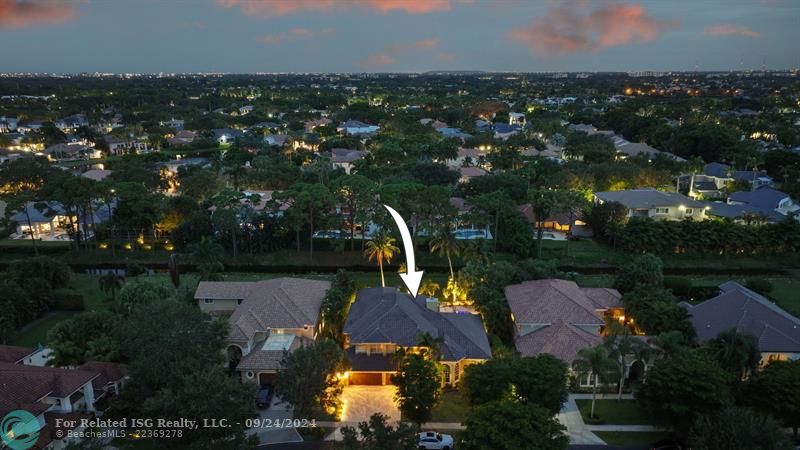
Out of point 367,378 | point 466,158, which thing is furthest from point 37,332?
point 466,158

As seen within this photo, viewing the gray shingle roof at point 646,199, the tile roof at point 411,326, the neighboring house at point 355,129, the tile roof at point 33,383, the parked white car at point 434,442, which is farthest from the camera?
the neighboring house at point 355,129

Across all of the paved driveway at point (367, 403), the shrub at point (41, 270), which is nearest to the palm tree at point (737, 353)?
the paved driveway at point (367, 403)

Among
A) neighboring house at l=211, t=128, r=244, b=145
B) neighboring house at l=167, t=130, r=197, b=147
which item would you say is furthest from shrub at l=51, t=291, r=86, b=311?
neighboring house at l=211, t=128, r=244, b=145

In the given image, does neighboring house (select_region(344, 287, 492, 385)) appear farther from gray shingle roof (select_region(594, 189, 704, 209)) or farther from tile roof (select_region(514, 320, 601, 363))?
gray shingle roof (select_region(594, 189, 704, 209))

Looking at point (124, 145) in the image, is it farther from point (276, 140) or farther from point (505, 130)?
point (505, 130)

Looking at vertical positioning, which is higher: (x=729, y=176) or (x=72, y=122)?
(x=72, y=122)

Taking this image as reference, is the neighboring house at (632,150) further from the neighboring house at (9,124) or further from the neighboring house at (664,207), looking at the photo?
the neighboring house at (9,124)

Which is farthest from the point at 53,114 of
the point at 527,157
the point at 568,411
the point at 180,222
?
the point at 568,411
